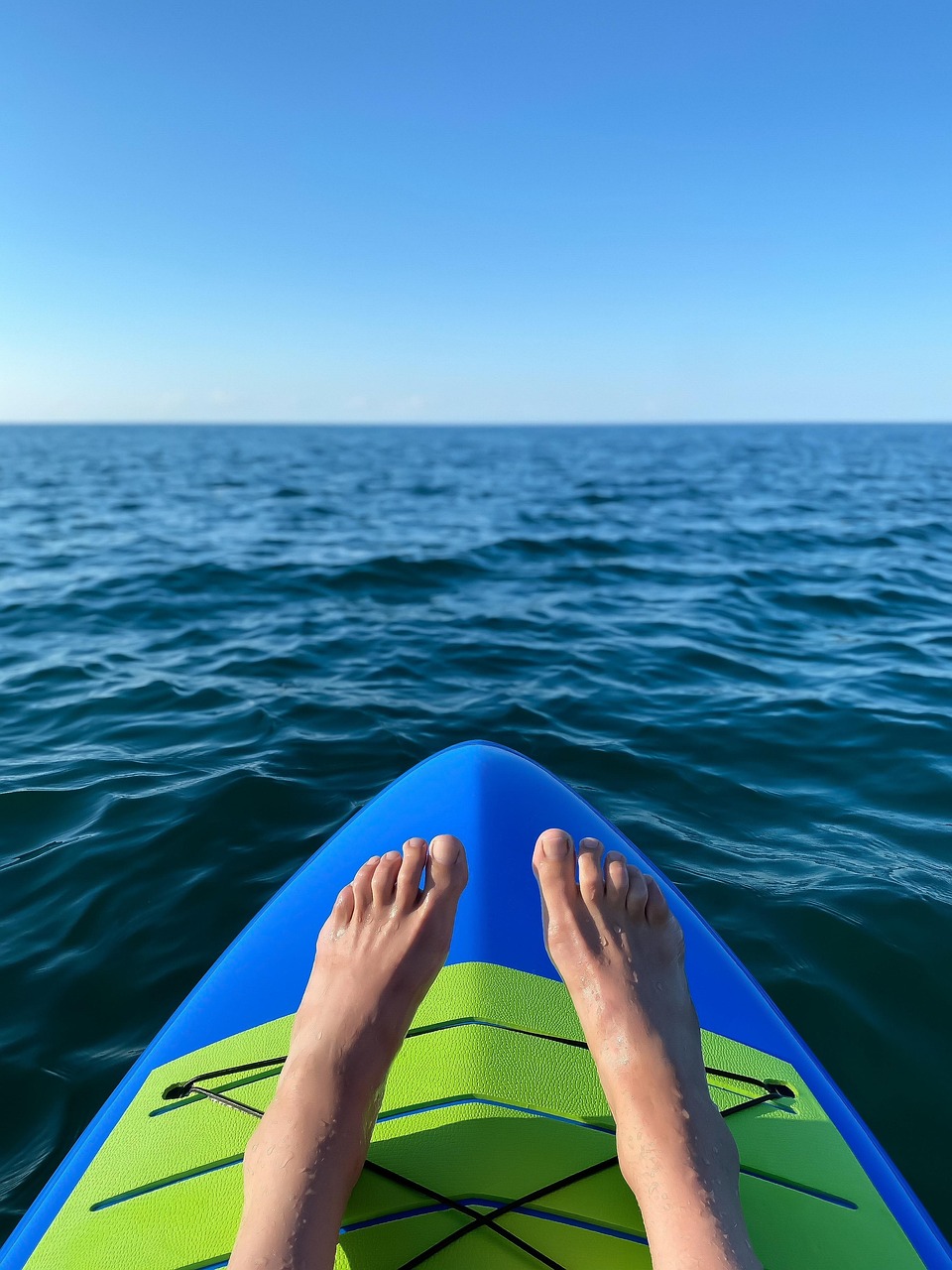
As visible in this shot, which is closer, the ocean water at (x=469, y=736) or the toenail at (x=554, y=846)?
the toenail at (x=554, y=846)

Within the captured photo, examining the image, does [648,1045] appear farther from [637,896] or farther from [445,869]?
[445,869]

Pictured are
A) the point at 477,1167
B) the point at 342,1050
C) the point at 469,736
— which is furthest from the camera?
the point at 469,736

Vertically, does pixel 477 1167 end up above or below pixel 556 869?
below

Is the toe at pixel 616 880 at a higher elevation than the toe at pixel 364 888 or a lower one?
higher

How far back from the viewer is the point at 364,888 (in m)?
2.01

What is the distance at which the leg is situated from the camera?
133 centimetres

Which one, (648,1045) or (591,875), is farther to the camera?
(591,875)

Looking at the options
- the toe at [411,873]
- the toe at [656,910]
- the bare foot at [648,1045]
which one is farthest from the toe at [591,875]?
the toe at [411,873]

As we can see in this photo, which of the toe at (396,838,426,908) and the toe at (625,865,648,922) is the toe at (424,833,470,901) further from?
the toe at (625,865,648,922)

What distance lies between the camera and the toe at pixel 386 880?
1953 millimetres

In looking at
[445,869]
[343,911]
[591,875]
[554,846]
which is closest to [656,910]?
[591,875]

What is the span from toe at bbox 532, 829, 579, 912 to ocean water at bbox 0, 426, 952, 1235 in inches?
43.9

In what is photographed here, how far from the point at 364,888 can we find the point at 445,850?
0.86 feet

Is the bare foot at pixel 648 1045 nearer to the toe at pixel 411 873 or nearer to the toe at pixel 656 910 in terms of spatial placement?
the toe at pixel 656 910
